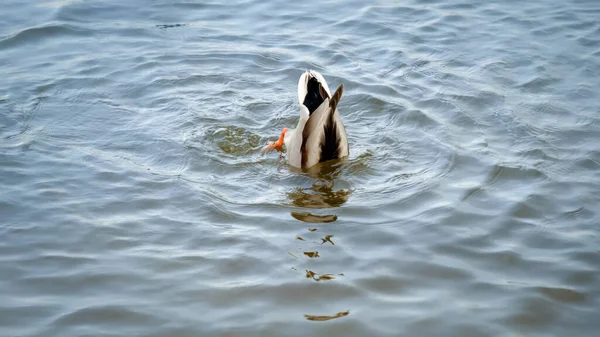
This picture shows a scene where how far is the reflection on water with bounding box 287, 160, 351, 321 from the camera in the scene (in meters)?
4.95

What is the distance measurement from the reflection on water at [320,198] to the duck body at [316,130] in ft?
0.39

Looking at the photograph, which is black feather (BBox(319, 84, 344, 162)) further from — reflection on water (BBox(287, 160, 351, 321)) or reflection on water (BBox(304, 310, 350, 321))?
reflection on water (BBox(304, 310, 350, 321))

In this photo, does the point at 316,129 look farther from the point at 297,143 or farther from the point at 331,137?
the point at 297,143

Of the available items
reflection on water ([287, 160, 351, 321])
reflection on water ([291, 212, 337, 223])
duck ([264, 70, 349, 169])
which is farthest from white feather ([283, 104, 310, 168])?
reflection on water ([291, 212, 337, 223])

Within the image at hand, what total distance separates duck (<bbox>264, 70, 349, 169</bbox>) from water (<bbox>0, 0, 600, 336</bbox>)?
18cm

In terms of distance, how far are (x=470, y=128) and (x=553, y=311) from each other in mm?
2884

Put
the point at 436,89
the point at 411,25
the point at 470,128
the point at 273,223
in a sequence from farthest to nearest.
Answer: the point at 411,25
the point at 436,89
the point at 470,128
the point at 273,223

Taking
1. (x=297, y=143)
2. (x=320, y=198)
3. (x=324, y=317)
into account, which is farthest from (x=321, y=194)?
(x=324, y=317)

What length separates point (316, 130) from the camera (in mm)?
6363

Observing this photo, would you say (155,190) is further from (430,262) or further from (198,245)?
(430,262)

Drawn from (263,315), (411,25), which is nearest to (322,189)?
(263,315)

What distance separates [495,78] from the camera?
7906 millimetres

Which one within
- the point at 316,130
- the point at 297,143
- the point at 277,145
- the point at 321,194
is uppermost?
the point at 316,130

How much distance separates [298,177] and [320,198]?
52 centimetres
